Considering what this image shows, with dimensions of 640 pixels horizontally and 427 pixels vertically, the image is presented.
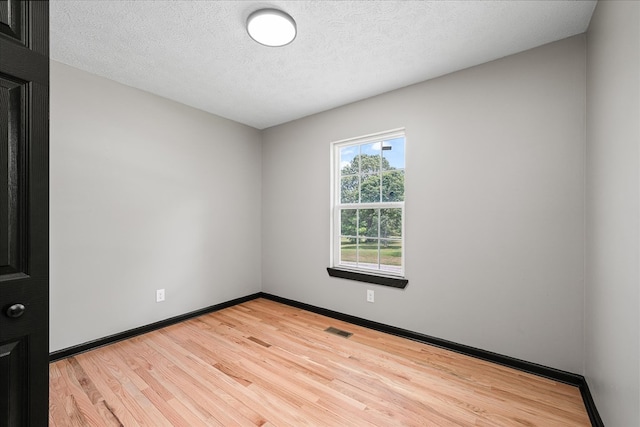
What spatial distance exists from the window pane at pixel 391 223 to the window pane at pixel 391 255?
7cm

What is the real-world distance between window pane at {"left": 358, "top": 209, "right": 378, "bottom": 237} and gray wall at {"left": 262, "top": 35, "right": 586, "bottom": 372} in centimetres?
44

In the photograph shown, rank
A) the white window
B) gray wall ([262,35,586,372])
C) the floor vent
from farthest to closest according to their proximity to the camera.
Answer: the white window
the floor vent
gray wall ([262,35,586,372])

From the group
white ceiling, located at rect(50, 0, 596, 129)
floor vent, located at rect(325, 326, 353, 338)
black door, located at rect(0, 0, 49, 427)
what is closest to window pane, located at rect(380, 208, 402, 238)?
floor vent, located at rect(325, 326, 353, 338)

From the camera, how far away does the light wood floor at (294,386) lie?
5.42 ft

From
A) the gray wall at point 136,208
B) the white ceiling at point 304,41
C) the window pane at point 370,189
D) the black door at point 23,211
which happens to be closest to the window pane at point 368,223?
the window pane at point 370,189

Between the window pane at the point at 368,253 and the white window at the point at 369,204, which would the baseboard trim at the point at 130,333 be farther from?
the window pane at the point at 368,253

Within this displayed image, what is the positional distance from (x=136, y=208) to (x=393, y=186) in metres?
2.66

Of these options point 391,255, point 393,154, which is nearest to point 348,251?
point 391,255

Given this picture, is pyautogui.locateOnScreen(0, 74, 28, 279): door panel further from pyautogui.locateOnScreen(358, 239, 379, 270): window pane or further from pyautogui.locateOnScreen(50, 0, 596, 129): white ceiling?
pyautogui.locateOnScreen(358, 239, 379, 270): window pane

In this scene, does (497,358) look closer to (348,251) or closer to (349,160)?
(348,251)

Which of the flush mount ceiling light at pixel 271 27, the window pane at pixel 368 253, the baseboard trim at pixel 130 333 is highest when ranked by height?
the flush mount ceiling light at pixel 271 27

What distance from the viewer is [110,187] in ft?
8.56

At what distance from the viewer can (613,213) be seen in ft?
4.66

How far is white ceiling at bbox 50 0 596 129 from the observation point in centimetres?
173
